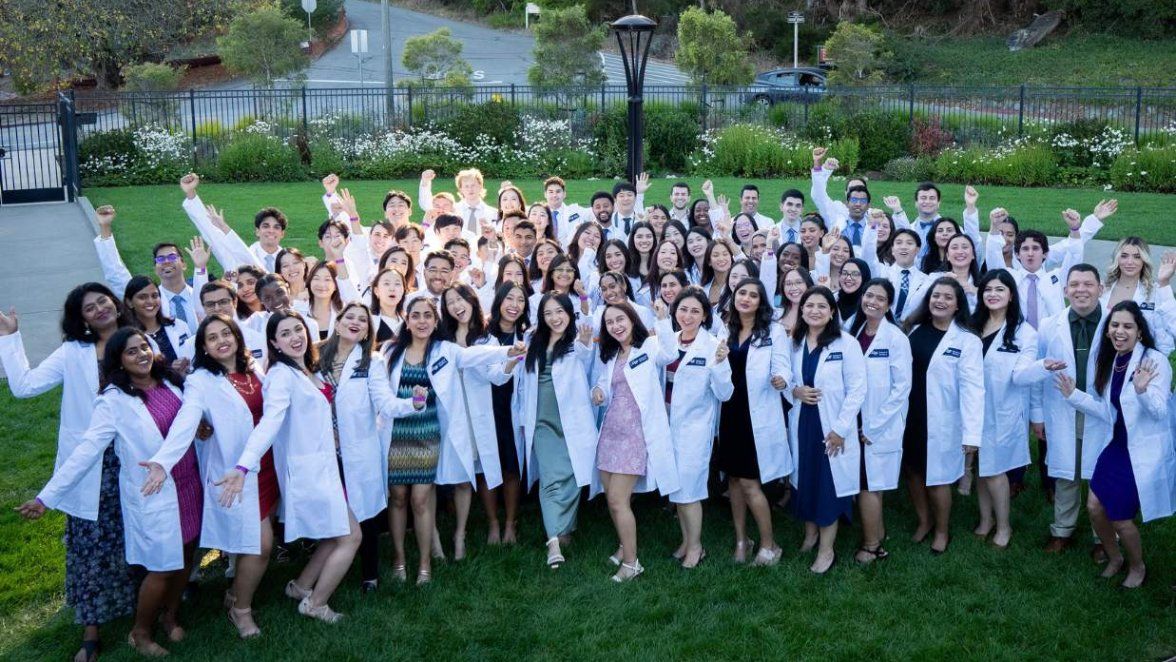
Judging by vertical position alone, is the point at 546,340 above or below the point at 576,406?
above

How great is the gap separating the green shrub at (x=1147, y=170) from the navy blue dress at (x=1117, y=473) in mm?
15814

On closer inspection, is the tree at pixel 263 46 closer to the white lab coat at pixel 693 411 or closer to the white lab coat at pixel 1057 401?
the white lab coat at pixel 693 411

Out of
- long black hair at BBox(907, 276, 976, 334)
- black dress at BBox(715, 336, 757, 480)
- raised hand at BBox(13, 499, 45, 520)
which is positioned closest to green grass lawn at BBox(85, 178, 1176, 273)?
raised hand at BBox(13, 499, 45, 520)

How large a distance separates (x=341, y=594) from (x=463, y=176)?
5.55 meters

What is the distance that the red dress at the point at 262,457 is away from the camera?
602 centimetres

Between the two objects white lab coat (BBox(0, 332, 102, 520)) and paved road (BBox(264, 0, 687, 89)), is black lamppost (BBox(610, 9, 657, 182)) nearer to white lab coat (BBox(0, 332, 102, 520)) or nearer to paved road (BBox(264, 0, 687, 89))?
white lab coat (BBox(0, 332, 102, 520))

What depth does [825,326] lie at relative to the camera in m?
6.93

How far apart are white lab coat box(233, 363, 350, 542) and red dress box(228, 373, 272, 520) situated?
0.23ft

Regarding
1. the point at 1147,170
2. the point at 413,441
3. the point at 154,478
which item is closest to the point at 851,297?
the point at 413,441

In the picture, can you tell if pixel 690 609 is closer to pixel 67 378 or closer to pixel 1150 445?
pixel 1150 445

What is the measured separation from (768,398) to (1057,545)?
212 cm

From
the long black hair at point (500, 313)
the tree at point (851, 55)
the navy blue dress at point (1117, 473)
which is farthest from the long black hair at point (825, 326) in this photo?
the tree at point (851, 55)

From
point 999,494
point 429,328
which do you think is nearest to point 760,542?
point 999,494

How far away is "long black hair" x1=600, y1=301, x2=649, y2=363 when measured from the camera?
6.97m
